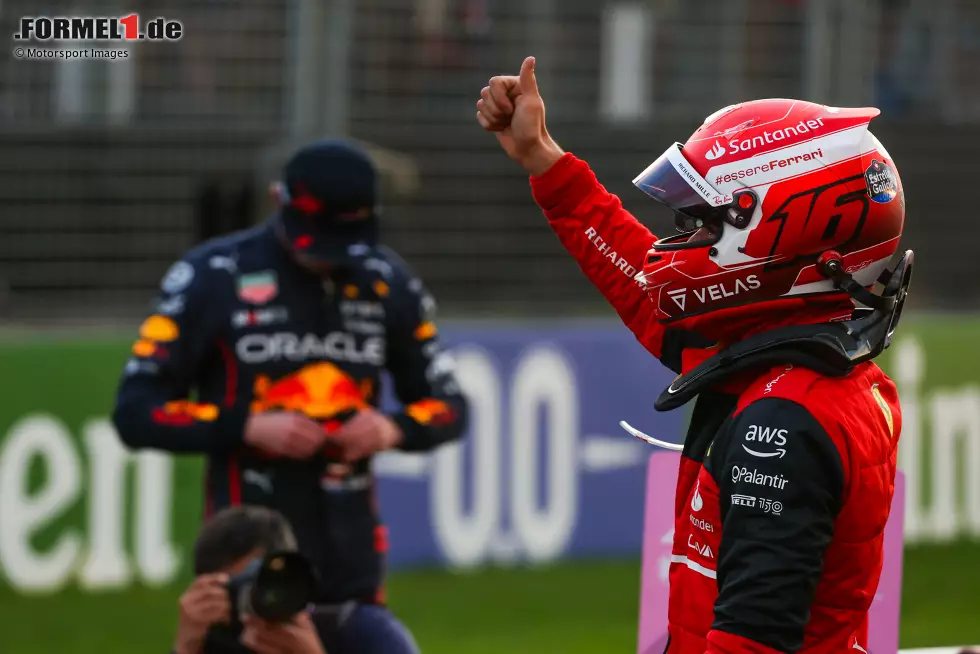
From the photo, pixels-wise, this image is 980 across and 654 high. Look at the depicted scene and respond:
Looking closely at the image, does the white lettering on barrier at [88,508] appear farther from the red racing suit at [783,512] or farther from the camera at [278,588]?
the red racing suit at [783,512]

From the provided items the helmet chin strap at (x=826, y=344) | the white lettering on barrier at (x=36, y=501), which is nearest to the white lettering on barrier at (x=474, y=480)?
the white lettering on barrier at (x=36, y=501)

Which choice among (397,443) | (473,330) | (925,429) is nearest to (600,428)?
(473,330)

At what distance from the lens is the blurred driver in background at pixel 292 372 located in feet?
12.9

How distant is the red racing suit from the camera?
211cm

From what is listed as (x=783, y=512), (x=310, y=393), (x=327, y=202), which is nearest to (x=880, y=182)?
(x=783, y=512)

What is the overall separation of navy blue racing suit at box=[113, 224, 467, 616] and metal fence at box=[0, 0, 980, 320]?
386cm

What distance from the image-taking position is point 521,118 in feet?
8.85

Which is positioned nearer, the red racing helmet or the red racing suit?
the red racing suit

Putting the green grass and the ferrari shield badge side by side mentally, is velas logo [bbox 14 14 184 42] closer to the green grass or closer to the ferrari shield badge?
the green grass

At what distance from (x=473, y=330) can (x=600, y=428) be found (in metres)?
0.86

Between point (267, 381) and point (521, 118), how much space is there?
157 cm

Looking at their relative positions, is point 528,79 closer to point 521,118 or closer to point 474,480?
point 521,118

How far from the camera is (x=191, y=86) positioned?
8.62 meters

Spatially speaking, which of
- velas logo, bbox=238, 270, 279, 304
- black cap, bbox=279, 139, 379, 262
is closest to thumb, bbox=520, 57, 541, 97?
black cap, bbox=279, 139, 379, 262
